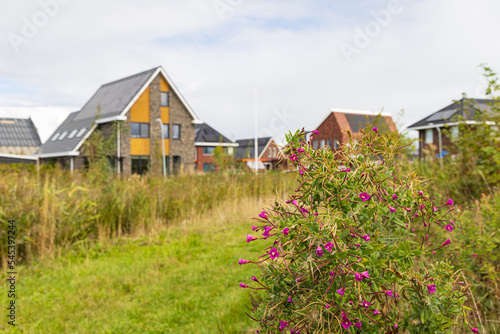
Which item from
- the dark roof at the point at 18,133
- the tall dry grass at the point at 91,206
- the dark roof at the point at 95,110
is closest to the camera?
the tall dry grass at the point at 91,206

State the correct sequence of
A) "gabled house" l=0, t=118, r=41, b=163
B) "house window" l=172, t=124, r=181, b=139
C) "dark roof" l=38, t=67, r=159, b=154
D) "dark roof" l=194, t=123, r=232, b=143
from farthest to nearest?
"dark roof" l=194, t=123, r=232, b=143 → "gabled house" l=0, t=118, r=41, b=163 → "house window" l=172, t=124, r=181, b=139 → "dark roof" l=38, t=67, r=159, b=154

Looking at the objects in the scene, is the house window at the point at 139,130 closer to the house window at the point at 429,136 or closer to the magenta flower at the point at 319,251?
the house window at the point at 429,136

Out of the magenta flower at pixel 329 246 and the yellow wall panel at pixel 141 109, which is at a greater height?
the yellow wall panel at pixel 141 109

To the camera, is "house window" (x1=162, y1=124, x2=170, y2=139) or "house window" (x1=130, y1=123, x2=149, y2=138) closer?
"house window" (x1=130, y1=123, x2=149, y2=138)

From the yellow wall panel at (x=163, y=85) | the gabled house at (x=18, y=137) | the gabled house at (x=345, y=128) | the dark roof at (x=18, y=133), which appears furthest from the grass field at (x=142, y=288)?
the dark roof at (x=18, y=133)

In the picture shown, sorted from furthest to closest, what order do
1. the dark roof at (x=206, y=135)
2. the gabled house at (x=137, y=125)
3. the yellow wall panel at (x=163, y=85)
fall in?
the dark roof at (x=206, y=135)
the yellow wall panel at (x=163, y=85)
the gabled house at (x=137, y=125)

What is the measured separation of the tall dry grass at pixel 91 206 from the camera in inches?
230

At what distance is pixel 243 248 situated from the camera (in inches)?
268

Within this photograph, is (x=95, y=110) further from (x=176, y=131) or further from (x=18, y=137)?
(x=18, y=137)

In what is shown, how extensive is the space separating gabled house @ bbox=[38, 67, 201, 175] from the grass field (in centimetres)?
1973

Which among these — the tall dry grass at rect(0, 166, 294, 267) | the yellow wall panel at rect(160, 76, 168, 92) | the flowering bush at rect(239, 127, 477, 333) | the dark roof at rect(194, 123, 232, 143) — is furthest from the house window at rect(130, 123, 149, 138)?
the flowering bush at rect(239, 127, 477, 333)

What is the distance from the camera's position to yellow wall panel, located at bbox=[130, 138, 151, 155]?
27609mm

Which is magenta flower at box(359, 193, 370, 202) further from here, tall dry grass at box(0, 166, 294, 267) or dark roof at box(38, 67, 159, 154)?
dark roof at box(38, 67, 159, 154)

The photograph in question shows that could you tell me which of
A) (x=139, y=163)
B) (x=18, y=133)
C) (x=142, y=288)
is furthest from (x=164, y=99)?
(x=142, y=288)
